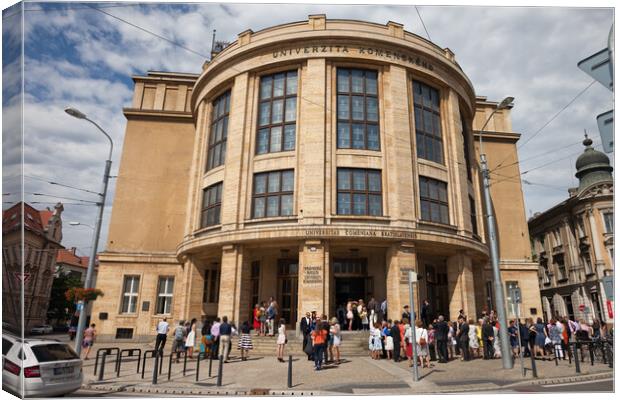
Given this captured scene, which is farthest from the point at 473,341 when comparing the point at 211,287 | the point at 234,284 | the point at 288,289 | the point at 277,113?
the point at 211,287

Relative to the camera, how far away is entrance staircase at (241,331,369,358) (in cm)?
1683

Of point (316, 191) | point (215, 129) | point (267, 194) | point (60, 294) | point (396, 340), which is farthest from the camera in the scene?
point (60, 294)

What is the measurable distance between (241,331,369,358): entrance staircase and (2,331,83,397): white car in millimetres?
8855

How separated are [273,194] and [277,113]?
494cm

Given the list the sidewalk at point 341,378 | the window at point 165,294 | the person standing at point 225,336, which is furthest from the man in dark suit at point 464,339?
the window at point 165,294

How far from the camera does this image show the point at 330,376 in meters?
11.8

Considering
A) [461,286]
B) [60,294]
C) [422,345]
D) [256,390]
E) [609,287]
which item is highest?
[461,286]

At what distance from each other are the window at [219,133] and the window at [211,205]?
1573mm

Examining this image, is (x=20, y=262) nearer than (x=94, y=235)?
Yes

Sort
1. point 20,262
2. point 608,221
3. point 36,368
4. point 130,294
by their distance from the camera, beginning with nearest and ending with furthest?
point 36,368, point 20,262, point 130,294, point 608,221

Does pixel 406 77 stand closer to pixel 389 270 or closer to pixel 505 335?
pixel 389 270

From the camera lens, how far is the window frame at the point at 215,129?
2473cm

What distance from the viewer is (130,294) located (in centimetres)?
2714

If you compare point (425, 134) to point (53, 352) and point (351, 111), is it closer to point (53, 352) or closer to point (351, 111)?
point (351, 111)
